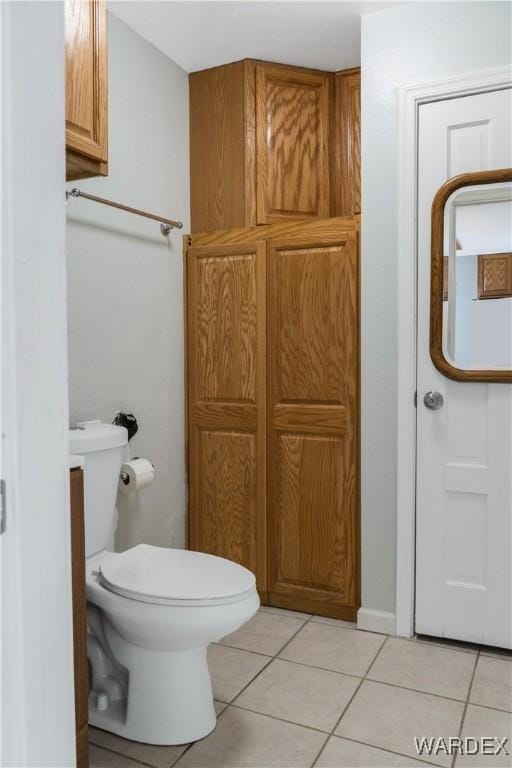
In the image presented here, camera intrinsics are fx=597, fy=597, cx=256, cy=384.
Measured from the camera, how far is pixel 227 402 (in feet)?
8.62

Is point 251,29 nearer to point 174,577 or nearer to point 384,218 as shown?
point 384,218

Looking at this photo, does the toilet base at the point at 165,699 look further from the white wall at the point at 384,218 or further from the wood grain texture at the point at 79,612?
the white wall at the point at 384,218

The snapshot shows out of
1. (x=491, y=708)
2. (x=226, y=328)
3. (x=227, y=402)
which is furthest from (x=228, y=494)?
(x=491, y=708)

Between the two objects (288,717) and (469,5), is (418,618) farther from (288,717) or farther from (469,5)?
(469,5)

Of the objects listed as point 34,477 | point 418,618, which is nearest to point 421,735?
point 418,618

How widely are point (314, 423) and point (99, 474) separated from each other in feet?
3.06

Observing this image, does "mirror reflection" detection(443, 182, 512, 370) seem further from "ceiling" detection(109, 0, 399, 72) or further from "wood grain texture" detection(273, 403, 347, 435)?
"ceiling" detection(109, 0, 399, 72)

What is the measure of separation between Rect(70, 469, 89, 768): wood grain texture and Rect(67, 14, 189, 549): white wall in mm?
686

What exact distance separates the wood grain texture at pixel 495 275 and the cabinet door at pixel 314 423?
1.53 ft

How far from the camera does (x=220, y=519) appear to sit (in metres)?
2.64

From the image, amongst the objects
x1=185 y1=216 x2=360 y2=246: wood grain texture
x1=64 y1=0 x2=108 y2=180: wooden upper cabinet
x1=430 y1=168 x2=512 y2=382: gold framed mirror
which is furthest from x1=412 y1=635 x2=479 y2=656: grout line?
x1=64 y1=0 x2=108 y2=180: wooden upper cabinet

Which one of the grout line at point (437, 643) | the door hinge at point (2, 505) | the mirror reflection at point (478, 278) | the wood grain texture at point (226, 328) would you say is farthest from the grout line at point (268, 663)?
the door hinge at point (2, 505)

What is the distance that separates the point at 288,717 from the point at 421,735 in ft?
1.24

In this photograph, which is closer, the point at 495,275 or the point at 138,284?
the point at 495,275
